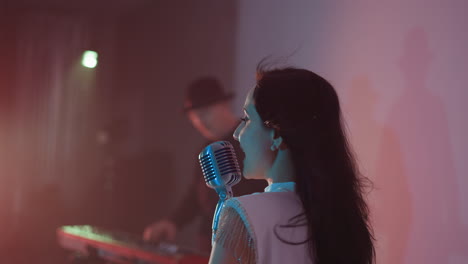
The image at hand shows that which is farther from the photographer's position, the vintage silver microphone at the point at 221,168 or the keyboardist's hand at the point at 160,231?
the keyboardist's hand at the point at 160,231

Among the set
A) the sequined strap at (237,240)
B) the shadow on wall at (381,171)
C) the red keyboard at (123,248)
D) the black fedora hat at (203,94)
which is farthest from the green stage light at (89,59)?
the sequined strap at (237,240)

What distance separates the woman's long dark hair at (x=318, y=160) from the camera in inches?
41.9

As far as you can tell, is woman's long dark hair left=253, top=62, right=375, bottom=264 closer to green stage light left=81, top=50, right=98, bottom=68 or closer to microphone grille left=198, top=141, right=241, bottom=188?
microphone grille left=198, top=141, right=241, bottom=188

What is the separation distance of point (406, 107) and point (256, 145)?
93 centimetres

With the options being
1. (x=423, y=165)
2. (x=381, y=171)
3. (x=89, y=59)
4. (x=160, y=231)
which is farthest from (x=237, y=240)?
(x=89, y=59)

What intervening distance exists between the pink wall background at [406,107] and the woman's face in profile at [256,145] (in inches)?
32.4

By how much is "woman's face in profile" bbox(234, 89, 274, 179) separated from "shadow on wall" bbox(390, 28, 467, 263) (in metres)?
0.84

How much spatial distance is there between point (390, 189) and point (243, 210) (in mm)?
1088

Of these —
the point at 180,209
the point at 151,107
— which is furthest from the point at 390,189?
the point at 151,107

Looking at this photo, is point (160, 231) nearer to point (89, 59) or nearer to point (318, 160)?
point (89, 59)

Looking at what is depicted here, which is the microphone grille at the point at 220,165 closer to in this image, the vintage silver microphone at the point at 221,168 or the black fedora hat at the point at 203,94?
the vintage silver microphone at the point at 221,168

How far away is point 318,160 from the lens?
1.09 metres

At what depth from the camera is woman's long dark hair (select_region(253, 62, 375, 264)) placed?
1.06m

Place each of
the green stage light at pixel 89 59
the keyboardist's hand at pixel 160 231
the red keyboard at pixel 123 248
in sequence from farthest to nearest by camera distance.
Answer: the green stage light at pixel 89 59 < the keyboardist's hand at pixel 160 231 < the red keyboard at pixel 123 248
